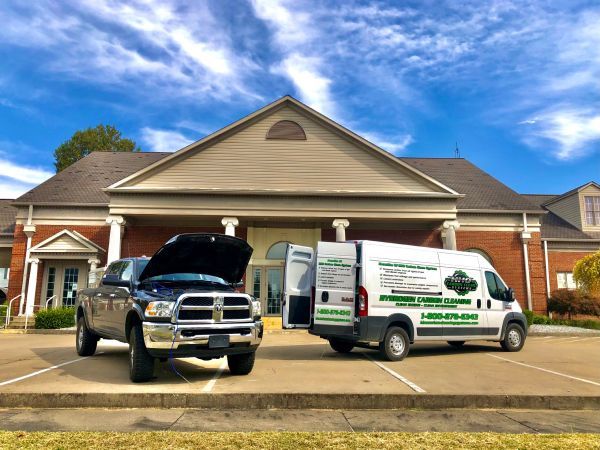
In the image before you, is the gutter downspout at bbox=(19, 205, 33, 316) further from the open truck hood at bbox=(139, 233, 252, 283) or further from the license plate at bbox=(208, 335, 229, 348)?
the license plate at bbox=(208, 335, 229, 348)

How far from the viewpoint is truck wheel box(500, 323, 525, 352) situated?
38.8 feet

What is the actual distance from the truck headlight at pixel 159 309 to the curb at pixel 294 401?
1.11 metres

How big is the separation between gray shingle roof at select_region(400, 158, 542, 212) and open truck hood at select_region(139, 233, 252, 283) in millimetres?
17170

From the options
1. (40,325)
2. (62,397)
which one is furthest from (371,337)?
(40,325)

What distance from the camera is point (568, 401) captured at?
A: 6.32 metres

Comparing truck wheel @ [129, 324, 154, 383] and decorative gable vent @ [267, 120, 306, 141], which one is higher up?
decorative gable vent @ [267, 120, 306, 141]

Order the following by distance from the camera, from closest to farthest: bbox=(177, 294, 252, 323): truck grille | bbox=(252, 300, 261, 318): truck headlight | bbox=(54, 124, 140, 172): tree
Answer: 1. bbox=(177, 294, 252, 323): truck grille
2. bbox=(252, 300, 261, 318): truck headlight
3. bbox=(54, 124, 140, 172): tree

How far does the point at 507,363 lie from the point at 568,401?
3494 mm

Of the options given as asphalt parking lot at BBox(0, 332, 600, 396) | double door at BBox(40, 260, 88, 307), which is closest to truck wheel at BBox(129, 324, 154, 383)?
asphalt parking lot at BBox(0, 332, 600, 396)

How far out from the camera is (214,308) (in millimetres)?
6910

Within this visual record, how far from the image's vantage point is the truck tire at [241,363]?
7668 mm

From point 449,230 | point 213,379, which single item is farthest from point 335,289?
point 449,230

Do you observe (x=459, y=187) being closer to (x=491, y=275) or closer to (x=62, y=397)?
(x=491, y=275)

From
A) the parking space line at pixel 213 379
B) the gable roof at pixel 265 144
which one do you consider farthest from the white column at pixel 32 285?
the parking space line at pixel 213 379
